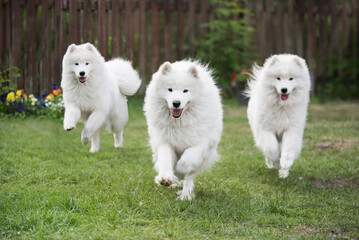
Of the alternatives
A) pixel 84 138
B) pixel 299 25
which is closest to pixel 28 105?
pixel 84 138

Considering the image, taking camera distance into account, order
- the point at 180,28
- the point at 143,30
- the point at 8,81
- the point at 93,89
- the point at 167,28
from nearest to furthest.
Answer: the point at 93,89
the point at 8,81
the point at 143,30
the point at 167,28
the point at 180,28

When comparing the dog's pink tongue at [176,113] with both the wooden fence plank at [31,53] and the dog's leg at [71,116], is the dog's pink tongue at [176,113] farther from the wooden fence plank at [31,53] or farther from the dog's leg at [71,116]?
the wooden fence plank at [31,53]

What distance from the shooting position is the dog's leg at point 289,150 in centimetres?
448

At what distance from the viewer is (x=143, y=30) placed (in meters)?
9.11

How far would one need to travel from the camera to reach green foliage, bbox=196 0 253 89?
32.2ft

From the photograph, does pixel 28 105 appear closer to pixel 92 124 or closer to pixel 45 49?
pixel 45 49

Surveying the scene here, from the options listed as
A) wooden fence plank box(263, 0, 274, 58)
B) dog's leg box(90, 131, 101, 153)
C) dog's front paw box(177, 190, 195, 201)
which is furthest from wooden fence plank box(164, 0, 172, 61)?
dog's front paw box(177, 190, 195, 201)

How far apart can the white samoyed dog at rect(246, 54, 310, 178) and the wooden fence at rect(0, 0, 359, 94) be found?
2810mm

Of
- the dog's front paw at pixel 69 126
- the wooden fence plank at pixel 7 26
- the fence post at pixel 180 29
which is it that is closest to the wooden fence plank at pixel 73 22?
the dog's front paw at pixel 69 126

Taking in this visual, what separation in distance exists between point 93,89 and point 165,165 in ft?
5.69

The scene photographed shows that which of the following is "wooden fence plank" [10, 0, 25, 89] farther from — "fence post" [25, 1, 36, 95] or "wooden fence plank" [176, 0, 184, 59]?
"wooden fence plank" [176, 0, 184, 59]

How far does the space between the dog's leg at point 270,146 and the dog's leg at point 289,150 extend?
0.07 metres

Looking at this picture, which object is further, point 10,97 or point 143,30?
point 143,30

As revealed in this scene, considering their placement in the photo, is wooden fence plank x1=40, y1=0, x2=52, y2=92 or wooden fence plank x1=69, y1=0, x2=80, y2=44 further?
wooden fence plank x1=40, y1=0, x2=52, y2=92
